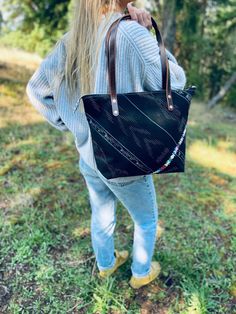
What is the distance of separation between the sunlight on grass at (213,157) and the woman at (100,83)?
7.61 feet

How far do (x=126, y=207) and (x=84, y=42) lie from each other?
2.66ft

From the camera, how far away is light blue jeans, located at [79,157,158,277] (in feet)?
5.55

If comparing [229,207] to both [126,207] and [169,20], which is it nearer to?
[126,207]

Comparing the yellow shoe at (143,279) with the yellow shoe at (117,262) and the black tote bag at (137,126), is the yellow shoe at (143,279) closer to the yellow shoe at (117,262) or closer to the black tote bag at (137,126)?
the yellow shoe at (117,262)

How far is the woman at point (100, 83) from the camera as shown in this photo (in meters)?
1.32

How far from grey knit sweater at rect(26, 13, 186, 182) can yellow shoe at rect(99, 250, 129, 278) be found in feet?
2.85

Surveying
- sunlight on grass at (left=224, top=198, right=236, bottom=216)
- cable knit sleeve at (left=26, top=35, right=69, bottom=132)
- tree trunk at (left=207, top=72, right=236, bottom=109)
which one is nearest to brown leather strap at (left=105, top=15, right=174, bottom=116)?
cable knit sleeve at (left=26, top=35, right=69, bottom=132)

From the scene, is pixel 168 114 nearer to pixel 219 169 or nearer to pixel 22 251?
pixel 22 251

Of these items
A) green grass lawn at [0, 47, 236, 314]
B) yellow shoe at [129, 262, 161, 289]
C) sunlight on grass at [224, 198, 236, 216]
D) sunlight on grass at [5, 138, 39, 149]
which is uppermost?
yellow shoe at [129, 262, 161, 289]

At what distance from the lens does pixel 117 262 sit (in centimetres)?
231

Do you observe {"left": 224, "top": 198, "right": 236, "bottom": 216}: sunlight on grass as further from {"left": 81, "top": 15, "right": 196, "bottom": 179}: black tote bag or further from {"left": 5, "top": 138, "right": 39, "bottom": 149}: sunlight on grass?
{"left": 5, "top": 138, "right": 39, "bottom": 149}: sunlight on grass

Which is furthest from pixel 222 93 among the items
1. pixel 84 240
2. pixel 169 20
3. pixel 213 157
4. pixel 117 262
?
pixel 117 262

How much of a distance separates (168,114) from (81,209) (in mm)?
1766

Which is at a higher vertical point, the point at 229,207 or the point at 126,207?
the point at 126,207
